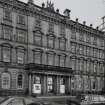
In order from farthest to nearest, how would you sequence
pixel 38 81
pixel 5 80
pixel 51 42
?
pixel 51 42
pixel 38 81
pixel 5 80

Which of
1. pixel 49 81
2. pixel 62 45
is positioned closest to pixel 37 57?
pixel 49 81

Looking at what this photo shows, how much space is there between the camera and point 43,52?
122ft

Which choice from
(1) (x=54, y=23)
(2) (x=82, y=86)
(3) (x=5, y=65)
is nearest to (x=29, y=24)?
(1) (x=54, y=23)

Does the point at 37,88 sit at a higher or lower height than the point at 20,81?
lower

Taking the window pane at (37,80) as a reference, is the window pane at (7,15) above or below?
above

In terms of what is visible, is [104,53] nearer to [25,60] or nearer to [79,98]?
[25,60]

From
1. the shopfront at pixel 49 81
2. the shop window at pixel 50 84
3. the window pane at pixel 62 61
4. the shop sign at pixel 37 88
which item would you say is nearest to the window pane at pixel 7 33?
the shopfront at pixel 49 81

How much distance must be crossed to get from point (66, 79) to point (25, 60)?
997 centimetres

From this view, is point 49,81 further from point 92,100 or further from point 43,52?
point 92,100

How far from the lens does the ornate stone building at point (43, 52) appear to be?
1297 inches

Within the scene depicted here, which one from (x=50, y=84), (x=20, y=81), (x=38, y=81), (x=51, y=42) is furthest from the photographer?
(x=51, y=42)

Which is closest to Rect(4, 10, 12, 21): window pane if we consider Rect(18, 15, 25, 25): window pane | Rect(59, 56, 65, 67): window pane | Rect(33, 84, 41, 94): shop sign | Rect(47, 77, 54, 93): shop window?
Rect(18, 15, 25, 25): window pane

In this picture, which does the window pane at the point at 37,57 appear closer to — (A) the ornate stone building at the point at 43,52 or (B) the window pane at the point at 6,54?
(A) the ornate stone building at the point at 43,52

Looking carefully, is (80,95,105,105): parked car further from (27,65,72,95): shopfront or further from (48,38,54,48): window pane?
(48,38,54,48): window pane
